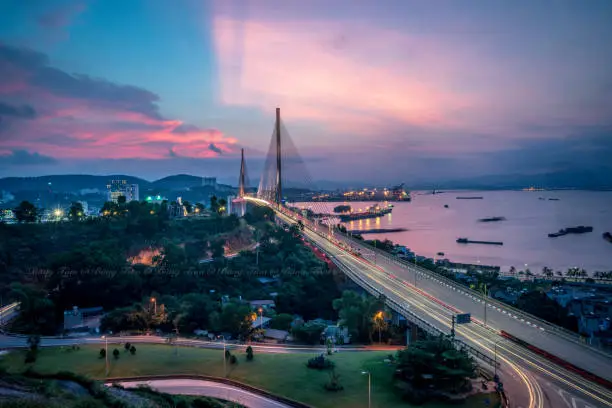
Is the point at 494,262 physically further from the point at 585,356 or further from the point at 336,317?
the point at 585,356

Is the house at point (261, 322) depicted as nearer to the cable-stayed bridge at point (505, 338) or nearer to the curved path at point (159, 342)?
the curved path at point (159, 342)

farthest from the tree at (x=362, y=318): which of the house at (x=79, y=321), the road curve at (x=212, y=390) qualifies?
the house at (x=79, y=321)

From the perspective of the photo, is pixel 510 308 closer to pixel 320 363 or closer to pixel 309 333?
pixel 309 333

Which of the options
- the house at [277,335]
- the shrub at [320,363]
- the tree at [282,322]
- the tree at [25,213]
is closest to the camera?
the shrub at [320,363]

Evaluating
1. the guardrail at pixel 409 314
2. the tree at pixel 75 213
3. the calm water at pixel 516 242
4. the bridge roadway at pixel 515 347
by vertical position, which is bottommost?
the calm water at pixel 516 242

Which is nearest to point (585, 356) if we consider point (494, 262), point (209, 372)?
point (209, 372)

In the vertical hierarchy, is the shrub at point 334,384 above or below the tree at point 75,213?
below

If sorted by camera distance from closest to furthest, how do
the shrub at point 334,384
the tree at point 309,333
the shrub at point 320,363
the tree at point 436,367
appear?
the tree at point 436,367, the shrub at point 334,384, the shrub at point 320,363, the tree at point 309,333

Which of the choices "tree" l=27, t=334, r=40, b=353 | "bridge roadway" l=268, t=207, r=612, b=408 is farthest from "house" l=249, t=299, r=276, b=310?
"tree" l=27, t=334, r=40, b=353
